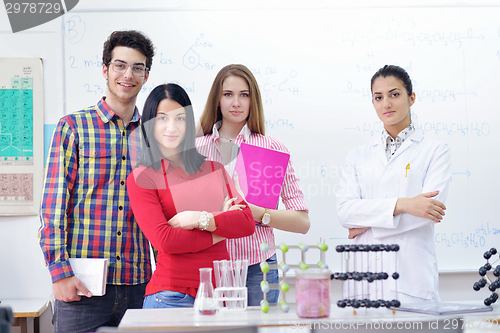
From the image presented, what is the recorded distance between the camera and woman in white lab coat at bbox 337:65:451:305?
1785 mm

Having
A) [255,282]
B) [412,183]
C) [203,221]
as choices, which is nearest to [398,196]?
[412,183]

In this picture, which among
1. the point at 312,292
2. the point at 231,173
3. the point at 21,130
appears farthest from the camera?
the point at 21,130

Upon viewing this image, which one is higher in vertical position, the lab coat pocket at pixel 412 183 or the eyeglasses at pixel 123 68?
the eyeglasses at pixel 123 68

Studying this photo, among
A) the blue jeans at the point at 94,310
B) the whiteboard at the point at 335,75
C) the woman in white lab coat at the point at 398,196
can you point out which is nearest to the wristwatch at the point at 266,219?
the woman in white lab coat at the point at 398,196

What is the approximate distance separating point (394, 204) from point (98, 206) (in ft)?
4.25

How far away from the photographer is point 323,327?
1165 millimetres

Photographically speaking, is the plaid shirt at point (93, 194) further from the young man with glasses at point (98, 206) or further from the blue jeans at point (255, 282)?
the blue jeans at point (255, 282)

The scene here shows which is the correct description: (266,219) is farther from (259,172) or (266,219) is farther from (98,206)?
(98,206)

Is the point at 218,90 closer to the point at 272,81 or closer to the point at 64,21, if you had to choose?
the point at 272,81

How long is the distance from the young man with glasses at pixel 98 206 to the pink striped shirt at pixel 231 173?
363 millimetres

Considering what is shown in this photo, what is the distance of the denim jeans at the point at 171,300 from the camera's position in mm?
1453

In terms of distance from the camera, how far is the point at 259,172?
1898mm

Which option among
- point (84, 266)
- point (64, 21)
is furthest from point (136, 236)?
point (64, 21)

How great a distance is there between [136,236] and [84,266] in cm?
25
